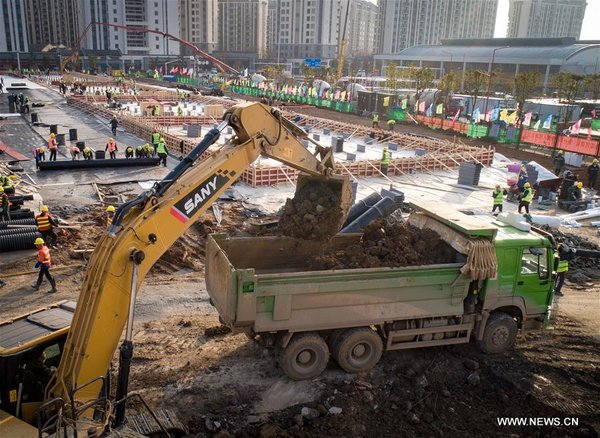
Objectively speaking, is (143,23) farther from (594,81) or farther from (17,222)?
(17,222)

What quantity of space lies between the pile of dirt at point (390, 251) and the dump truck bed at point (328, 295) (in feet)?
1.83

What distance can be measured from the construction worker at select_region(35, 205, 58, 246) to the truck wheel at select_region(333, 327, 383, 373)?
972cm

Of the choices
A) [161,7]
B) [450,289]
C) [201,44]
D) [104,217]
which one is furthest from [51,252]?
[201,44]

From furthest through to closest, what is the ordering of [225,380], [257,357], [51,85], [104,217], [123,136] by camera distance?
[51,85] → [123,136] → [104,217] → [257,357] → [225,380]

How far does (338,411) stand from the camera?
862 centimetres

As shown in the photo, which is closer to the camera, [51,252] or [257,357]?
[257,357]

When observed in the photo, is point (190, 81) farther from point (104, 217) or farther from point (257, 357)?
point (257, 357)

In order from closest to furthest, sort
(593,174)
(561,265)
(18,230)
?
(561,265) → (18,230) → (593,174)

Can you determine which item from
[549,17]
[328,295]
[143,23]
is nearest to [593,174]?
[328,295]

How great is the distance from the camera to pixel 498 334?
33.9ft

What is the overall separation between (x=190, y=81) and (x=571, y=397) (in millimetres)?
90049

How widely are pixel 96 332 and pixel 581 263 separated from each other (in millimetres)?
14405

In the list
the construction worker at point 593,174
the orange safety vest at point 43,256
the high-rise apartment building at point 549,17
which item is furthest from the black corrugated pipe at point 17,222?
the high-rise apartment building at point 549,17

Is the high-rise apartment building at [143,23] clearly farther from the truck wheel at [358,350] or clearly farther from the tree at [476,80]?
the truck wheel at [358,350]
